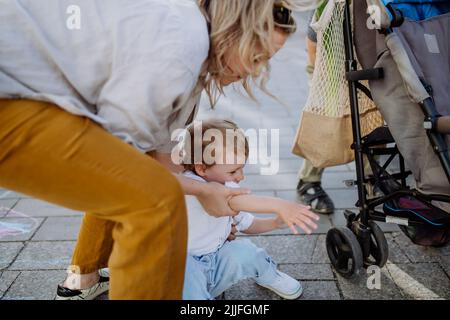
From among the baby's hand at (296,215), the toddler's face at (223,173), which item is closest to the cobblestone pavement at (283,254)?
the toddler's face at (223,173)

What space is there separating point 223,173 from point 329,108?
2.35 feet

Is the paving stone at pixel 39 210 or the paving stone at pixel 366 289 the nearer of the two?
the paving stone at pixel 366 289

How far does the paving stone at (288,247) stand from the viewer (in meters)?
2.19

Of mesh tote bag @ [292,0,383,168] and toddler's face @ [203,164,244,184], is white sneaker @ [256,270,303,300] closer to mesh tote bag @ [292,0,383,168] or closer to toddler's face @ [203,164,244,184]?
toddler's face @ [203,164,244,184]

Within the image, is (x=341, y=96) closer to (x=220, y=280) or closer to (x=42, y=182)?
(x=220, y=280)

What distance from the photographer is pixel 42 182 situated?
3.68 ft

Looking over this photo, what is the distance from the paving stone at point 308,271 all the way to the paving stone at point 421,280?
28 centimetres

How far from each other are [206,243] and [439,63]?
119 cm

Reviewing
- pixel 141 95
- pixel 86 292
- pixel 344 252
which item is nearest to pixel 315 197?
pixel 344 252

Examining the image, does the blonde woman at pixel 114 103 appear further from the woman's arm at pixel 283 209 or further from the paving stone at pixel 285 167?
the paving stone at pixel 285 167

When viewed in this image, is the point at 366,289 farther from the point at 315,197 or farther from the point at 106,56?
the point at 106,56

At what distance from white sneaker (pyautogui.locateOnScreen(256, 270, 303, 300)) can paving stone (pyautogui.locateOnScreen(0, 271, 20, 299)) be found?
3.68 ft

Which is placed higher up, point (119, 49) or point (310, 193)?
point (119, 49)
